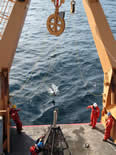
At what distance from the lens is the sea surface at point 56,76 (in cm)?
1513

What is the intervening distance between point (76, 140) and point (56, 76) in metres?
9.72

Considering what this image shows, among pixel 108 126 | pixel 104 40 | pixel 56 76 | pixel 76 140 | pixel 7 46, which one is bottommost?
pixel 76 140

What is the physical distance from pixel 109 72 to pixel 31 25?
28.3 meters

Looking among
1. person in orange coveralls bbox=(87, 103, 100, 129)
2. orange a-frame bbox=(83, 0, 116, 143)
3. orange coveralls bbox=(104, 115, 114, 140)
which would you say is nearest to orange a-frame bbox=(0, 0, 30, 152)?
orange a-frame bbox=(83, 0, 116, 143)

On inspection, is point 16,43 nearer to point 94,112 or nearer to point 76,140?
point 94,112

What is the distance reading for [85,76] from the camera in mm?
20000

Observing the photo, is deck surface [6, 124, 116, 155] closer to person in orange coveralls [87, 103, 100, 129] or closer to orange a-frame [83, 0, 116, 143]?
person in orange coveralls [87, 103, 100, 129]

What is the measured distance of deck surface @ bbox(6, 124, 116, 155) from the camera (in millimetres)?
9742

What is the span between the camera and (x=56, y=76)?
1961 cm

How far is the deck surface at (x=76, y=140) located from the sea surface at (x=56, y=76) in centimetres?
292

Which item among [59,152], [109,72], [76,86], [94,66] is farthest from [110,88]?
[94,66]

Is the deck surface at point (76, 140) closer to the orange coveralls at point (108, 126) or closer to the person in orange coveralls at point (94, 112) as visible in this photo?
the orange coveralls at point (108, 126)

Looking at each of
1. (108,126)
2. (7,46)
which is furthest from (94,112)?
(7,46)

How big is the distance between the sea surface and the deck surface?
292cm
